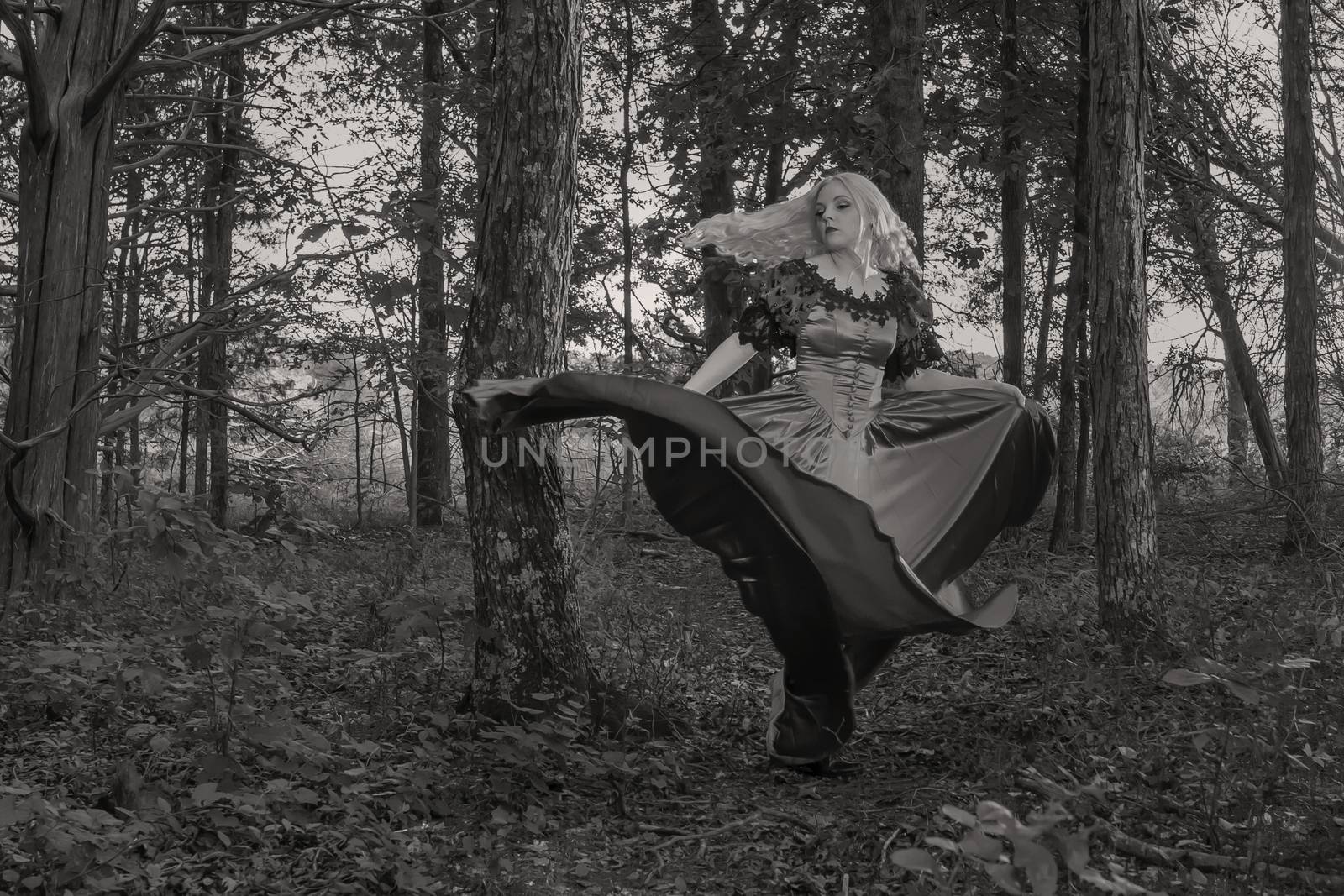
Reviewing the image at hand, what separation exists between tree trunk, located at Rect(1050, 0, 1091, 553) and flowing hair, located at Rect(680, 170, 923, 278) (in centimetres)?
488

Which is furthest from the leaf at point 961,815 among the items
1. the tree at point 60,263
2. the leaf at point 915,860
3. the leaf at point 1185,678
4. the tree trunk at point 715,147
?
the tree at point 60,263

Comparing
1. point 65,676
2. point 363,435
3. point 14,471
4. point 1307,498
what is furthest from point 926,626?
point 363,435

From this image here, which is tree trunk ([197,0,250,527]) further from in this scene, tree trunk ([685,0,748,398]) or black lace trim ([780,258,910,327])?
black lace trim ([780,258,910,327])

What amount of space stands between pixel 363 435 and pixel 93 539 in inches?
1434

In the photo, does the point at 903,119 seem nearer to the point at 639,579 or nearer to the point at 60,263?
the point at 639,579

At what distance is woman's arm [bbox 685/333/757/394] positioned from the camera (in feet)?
16.9

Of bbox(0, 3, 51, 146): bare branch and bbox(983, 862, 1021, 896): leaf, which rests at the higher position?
bbox(0, 3, 51, 146): bare branch

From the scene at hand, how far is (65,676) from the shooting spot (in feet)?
17.1

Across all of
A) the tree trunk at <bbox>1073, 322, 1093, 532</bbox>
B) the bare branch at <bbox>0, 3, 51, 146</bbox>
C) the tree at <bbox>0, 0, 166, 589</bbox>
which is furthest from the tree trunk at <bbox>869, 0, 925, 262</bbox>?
the bare branch at <bbox>0, 3, 51, 146</bbox>

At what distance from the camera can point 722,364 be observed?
5258 mm

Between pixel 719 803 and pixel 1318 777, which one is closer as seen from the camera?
pixel 1318 777

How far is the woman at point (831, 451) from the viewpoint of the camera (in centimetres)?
453

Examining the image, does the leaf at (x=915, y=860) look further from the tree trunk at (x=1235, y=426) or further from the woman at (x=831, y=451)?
the tree trunk at (x=1235, y=426)

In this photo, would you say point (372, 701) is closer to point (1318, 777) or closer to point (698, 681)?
point (698, 681)
